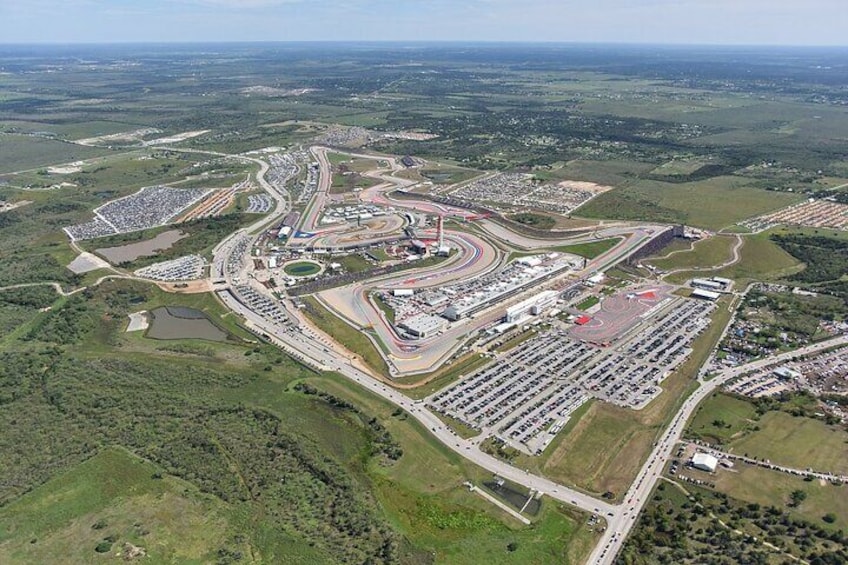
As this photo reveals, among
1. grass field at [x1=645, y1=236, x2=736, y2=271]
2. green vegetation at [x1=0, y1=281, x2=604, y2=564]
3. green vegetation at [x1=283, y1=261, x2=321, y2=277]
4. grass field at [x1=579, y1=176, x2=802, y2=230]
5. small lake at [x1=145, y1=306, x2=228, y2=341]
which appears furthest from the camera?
grass field at [x1=579, y1=176, x2=802, y2=230]

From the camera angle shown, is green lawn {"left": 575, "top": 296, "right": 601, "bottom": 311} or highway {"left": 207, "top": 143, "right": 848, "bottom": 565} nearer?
highway {"left": 207, "top": 143, "right": 848, "bottom": 565}

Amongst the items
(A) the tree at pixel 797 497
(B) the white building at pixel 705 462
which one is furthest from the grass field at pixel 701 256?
(A) the tree at pixel 797 497

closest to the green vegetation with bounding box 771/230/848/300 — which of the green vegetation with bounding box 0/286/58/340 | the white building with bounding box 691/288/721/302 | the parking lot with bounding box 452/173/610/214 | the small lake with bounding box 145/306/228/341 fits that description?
the white building with bounding box 691/288/721/302

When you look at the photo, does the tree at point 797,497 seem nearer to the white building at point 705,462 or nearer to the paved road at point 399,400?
the white building at point 705,462

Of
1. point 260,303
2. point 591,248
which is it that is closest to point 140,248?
point 260,303

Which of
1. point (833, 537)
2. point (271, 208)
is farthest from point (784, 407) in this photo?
point (271, 208)

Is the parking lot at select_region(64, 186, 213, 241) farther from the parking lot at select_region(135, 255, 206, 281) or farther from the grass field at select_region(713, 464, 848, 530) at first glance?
the grass field at select_region(713, 464, 848, 530)
